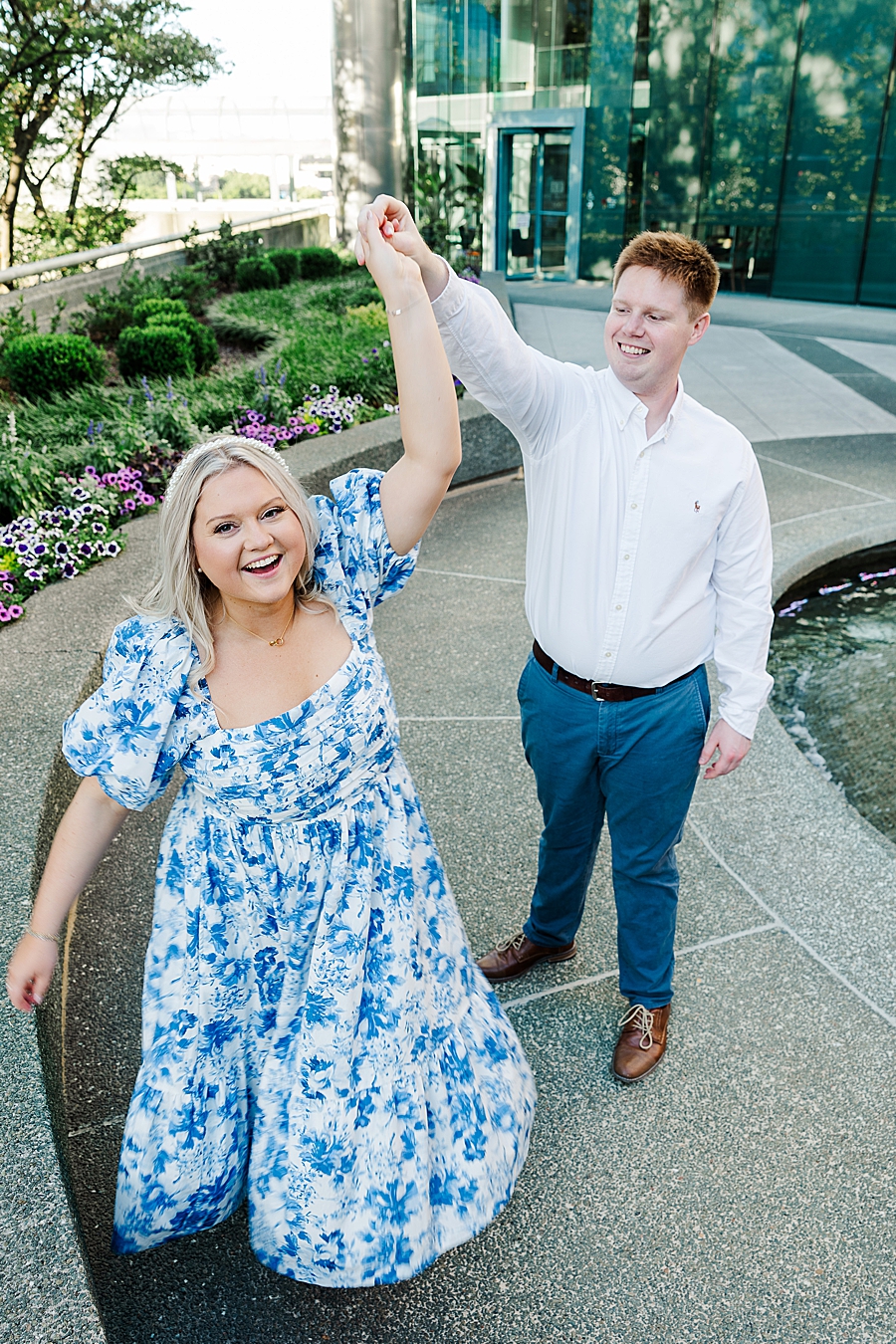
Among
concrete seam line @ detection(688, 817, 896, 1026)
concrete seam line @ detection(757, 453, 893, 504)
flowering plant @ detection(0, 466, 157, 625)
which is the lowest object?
concrete seam line @ detection(688, 817, 896, 1026)

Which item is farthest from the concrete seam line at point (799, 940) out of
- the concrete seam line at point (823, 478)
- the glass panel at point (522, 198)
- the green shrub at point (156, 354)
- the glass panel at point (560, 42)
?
the glass panel at point (560, 42)

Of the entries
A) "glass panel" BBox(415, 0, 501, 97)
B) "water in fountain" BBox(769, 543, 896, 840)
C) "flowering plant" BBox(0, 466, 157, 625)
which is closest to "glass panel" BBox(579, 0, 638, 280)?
"glass panel" BBox(415, 0, 501, 97)

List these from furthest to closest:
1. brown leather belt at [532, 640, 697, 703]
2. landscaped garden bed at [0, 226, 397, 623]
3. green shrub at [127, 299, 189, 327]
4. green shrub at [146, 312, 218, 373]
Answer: green shrub at [127, 299, 189, 327]
green shrub at [146, 312, 218, 373]
landscaped garden bed at [0, 226, 397, 623]
brown leather belt at [532, 640, 697, 703]

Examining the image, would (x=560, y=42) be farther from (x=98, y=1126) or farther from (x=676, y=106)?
(x=98, y=1126)

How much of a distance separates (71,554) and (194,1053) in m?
3.18

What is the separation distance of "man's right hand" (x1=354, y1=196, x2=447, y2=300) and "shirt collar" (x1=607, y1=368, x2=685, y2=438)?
50 centimetres

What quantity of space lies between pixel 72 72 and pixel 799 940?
17384mm

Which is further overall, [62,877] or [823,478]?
[823,478]

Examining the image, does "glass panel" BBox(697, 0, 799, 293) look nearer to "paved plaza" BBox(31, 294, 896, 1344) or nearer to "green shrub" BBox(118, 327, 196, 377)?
"green shrub" BBox(118, 327, 196, 377)

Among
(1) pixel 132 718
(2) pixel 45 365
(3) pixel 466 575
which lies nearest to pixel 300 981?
(1) pixel 132 718

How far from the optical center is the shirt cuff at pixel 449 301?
2201 mm

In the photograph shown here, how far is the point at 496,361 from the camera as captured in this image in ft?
7.50

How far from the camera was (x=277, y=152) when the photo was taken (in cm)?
3650

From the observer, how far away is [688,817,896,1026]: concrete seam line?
2.87m
